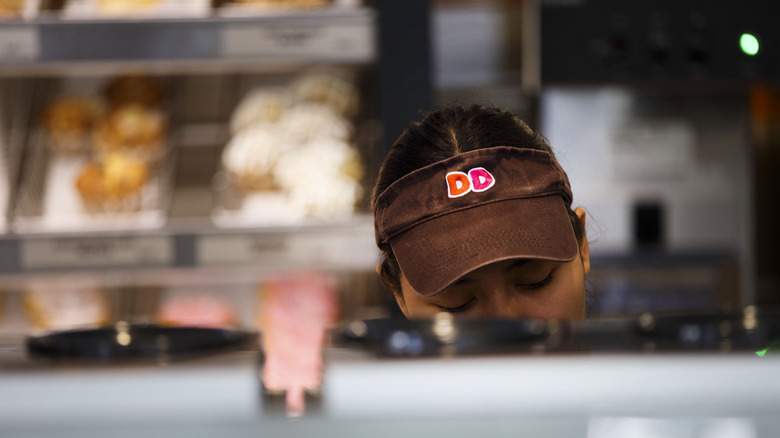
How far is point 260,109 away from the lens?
1886mm

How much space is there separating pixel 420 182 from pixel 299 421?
18.3 inches

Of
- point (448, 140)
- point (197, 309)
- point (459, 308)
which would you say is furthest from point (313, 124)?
point (459, 308)

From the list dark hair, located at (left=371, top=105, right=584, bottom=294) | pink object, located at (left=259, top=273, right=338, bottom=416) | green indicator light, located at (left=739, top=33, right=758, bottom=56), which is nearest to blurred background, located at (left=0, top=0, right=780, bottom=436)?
green indicator light, located at (left=739, top=33, right=758, bottom=56)

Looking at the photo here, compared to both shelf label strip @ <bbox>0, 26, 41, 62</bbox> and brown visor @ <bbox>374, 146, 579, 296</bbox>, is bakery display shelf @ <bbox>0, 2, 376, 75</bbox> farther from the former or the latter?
brown visor @ <bbox>374, 146, 579, 296</bbox>

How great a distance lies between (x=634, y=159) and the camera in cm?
195

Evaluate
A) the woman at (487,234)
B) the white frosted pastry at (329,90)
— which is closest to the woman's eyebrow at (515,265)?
the woman at (487,234)

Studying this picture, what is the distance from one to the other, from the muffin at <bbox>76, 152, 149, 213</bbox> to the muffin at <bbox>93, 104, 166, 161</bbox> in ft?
0.10

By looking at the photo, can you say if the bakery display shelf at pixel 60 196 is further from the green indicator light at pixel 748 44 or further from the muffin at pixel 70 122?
the green indicator light at pixel 748 44

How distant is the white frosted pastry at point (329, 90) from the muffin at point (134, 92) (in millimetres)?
352

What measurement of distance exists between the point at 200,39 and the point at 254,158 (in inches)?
14.3

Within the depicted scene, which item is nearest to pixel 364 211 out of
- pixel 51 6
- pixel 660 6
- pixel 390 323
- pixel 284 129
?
pixel 284 129

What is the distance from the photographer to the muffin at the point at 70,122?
1.88 metres

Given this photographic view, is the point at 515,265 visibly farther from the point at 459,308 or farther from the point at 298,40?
the point at 298,40

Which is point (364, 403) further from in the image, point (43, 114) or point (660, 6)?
point (43, 114)
